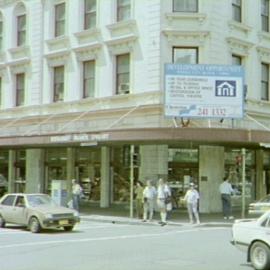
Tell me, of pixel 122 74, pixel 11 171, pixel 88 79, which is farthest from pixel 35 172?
pixel 122 74

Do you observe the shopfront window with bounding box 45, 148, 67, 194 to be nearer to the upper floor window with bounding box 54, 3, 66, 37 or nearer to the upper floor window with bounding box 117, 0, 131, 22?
the upper floor window with bounding box 54, 3, 66, 37

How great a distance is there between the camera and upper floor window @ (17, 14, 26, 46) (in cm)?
3569

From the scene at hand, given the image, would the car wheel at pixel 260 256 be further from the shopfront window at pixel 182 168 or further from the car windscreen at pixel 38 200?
the shopfront window at pixel 182 168

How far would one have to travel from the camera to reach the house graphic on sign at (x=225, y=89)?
26891 millimetres

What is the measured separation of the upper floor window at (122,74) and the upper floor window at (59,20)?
4.79 metres

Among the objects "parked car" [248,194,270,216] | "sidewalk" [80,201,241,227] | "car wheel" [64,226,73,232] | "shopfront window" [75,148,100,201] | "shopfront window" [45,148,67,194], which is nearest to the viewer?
"car wheel" [64,226,73,232]

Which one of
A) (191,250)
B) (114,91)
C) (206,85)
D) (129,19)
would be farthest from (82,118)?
(191,250)

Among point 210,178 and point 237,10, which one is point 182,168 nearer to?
point 210,178

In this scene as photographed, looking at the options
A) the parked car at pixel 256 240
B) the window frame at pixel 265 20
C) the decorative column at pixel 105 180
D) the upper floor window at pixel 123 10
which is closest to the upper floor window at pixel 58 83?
the decorative column at pixel 105 180

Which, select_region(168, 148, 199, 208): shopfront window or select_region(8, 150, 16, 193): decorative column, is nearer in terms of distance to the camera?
select_region(168, 148, 199, 208): shopfront window

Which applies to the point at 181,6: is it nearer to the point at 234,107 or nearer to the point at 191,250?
the point at 234,107

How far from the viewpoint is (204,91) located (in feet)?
88.0

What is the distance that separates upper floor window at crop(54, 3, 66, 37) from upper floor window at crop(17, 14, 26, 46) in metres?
2.70

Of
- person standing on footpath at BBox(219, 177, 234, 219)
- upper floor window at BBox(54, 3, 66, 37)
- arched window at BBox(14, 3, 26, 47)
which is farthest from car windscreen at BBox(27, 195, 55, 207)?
arched window at BBox(14, 3, 26, 47)
